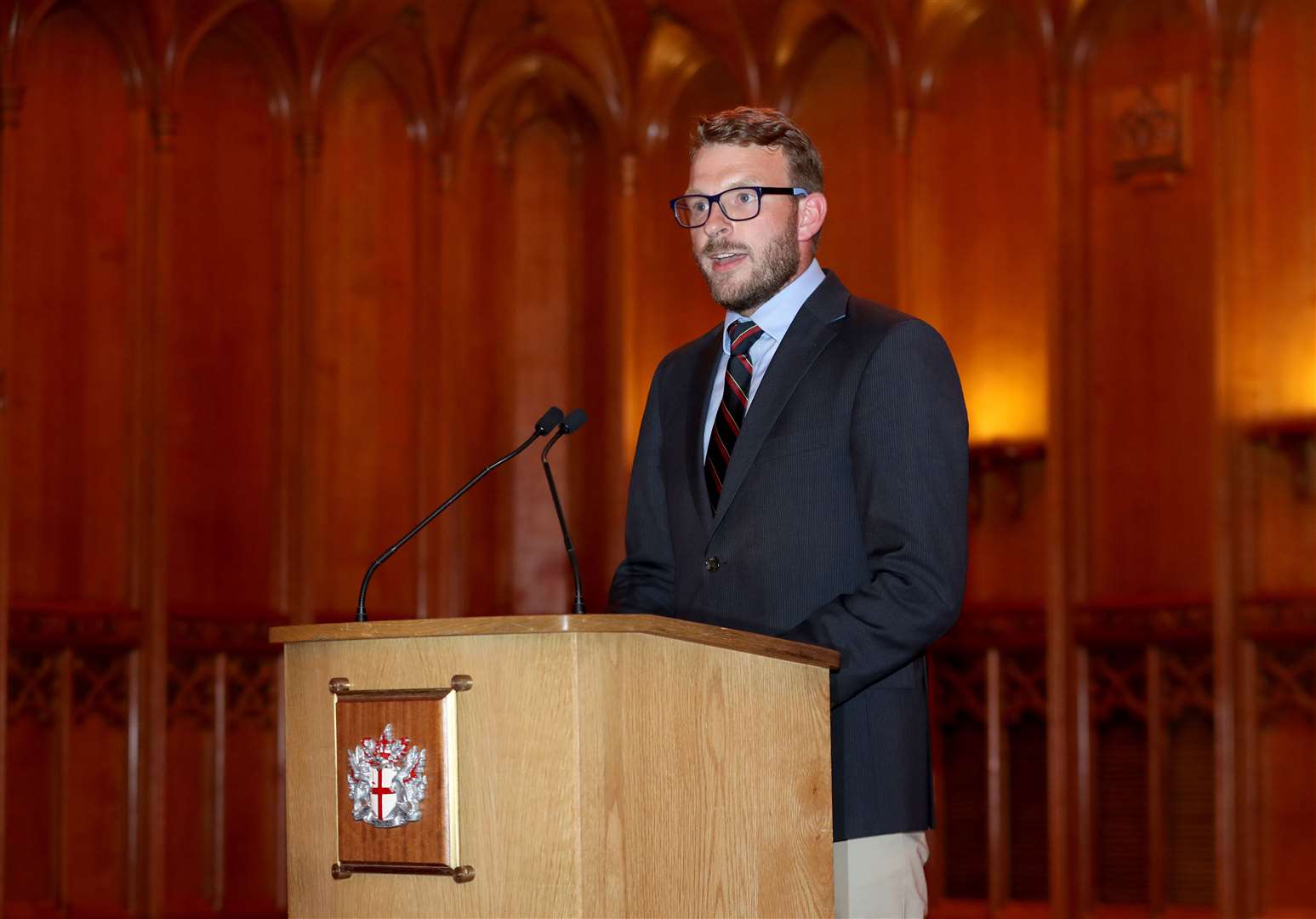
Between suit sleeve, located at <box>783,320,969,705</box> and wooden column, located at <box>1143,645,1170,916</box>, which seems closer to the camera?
suit sleeve, located at <box>783,320,969,705</box>

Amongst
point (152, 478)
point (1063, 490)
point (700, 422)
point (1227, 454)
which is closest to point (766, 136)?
point (700, 422)

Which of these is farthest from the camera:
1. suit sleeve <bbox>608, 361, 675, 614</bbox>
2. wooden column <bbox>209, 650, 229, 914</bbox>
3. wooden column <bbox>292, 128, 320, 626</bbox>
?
wooden column <bbox>292, 128, 320, 626</bbox>

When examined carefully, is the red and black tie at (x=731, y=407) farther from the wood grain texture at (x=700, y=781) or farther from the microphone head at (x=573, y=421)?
the wood grain texture at (x=700, y=781)

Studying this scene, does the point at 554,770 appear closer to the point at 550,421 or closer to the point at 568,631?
the point at 568,631

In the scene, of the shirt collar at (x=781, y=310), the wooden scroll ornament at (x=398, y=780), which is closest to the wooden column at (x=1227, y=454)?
the shirt collar at (x=781, y=310)

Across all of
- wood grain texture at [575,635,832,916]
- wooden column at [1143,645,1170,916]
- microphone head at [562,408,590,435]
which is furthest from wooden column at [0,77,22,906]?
wood grain texture at [575,635,832,916]

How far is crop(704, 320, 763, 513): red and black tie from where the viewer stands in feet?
8.47

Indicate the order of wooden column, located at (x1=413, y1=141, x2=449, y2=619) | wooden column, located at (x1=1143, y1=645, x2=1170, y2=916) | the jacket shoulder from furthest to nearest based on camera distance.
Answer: wooden column, located at (x1=413, y1=141, x2=449, y2=619) < wooden column, located at (x1=1143, y1=645, x2=1170, y2=916) < the jacket shoulder

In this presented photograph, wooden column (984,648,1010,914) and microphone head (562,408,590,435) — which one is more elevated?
microphone head (562,408,590,435)

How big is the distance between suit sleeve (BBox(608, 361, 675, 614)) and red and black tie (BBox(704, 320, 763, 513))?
16 cm

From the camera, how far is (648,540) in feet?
9.14

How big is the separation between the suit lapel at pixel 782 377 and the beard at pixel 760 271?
60 millimetres

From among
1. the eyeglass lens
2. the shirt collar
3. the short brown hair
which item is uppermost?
the short brown hair

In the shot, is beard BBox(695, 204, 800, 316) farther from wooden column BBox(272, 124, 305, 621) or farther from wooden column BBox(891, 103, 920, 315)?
wooden column BBox(272, 124, 305, 621)
